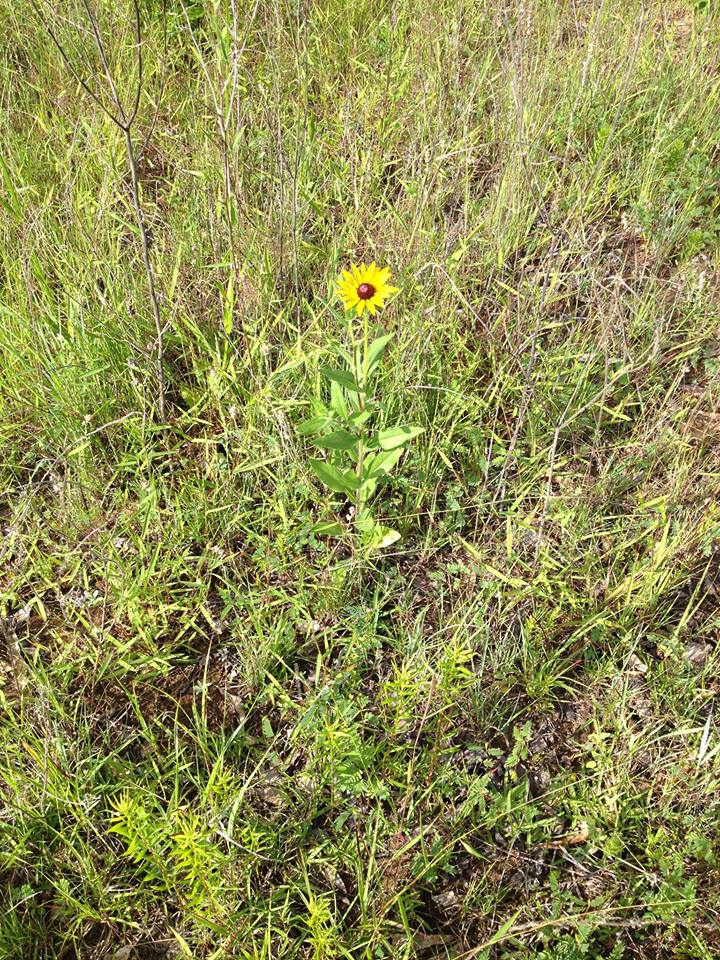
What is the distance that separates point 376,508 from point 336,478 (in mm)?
185

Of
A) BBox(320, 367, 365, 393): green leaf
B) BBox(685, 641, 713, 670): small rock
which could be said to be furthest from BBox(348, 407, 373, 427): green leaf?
BBox(685, 641, 713, 670): small rock

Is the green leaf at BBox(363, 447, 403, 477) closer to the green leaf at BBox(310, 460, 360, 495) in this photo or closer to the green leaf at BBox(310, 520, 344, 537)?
the green leaf at BBox(310, 460, 360, 495)

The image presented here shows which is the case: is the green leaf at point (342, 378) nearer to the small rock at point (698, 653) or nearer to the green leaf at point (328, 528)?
the green leaf at point (328, 528)

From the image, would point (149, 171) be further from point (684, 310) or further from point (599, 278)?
point (684, 310)

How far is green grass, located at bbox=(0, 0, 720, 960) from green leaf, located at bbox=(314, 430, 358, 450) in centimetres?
21

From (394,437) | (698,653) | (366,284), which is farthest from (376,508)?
(698,653)

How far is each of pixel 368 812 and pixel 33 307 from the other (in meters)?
1.69

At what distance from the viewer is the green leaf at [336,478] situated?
5.57 feet

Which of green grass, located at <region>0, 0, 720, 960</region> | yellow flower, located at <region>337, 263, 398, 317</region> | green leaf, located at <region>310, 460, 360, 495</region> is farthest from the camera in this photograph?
green leaf, located at <region>310, 460, 360, 495</region>

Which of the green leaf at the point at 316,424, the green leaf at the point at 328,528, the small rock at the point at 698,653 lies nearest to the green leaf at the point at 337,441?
the green leaf at the point at 316,424

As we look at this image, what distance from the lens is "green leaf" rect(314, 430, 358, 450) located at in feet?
5.30

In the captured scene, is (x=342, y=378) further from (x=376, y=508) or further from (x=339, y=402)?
(x=376, y=508)

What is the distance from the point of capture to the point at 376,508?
186 centimetres

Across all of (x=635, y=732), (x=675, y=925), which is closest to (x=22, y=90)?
(x=635, y=732)
